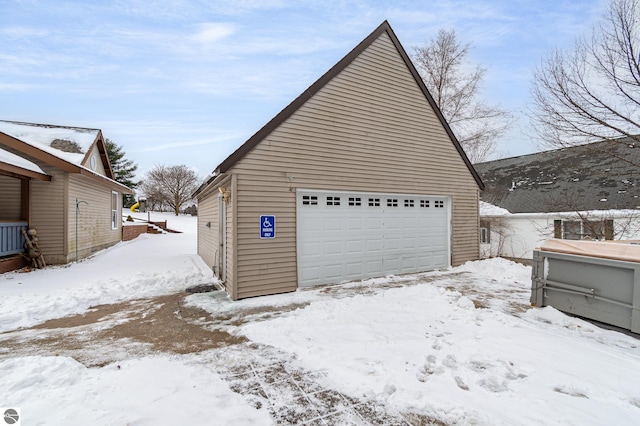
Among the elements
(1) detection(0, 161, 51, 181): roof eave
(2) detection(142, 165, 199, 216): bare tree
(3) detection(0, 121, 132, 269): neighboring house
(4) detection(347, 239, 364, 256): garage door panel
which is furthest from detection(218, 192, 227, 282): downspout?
(2) detection(142, 165, 199, 216): bare tree

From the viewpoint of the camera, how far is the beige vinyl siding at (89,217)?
10445mm

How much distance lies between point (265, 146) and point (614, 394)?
21.5ft

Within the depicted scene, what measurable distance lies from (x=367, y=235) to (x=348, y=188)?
149 centimetres

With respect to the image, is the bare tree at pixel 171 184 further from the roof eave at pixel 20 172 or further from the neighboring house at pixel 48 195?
the roof eave at pixel 20 172

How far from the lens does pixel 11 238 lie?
29.0ft

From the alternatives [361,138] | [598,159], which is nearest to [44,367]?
[361,138]

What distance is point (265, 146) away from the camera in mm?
6727

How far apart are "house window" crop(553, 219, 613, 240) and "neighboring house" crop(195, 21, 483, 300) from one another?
15.4 ft

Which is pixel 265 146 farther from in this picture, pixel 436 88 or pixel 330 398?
pixel 436 88

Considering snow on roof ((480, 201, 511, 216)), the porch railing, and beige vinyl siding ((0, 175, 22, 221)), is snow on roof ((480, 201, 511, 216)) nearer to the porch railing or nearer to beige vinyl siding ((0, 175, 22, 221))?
the porch railing

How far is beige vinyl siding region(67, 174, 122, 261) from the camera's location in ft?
34.3

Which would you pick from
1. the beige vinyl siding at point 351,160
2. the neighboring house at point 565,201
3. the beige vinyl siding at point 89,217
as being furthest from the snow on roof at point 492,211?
the beige vinyl siding at point 89,217

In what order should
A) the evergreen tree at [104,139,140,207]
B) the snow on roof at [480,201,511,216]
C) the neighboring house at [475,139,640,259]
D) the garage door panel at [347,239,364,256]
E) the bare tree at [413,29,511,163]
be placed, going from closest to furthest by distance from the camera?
the garage door panel at [347,239,364,256]
the neighboring house at [475,139,640,259]
the snow on roof at [480,201,511,216]
the bare tree at [413,29,511,163]
the evergreen tree at [104,139,140,207]

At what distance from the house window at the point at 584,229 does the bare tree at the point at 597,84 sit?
12.8ft
